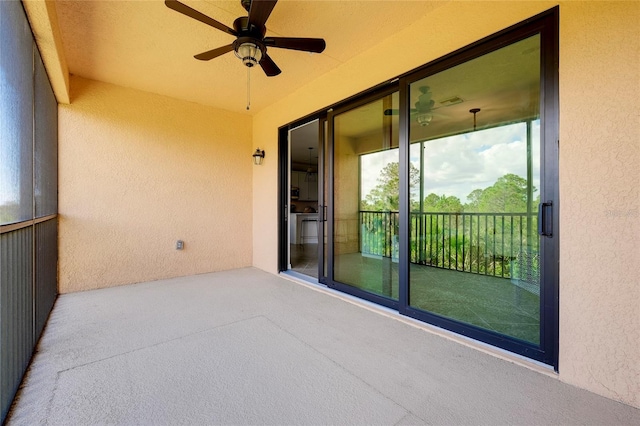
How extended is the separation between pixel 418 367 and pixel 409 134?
198 centimetres

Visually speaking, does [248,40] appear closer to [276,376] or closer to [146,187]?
[276,376]

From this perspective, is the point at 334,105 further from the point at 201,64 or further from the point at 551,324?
the point at 551,324

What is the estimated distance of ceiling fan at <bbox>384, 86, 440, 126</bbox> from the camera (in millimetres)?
2680

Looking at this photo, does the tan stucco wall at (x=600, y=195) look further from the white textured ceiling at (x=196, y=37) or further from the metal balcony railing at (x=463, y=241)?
the white textured ceiling at (x=196, y=37)

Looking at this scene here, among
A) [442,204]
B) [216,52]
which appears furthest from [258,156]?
[442,204]

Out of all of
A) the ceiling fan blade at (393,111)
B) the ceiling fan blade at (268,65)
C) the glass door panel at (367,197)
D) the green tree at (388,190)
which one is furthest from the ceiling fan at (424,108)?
the ceiling fan blade at (268,65)

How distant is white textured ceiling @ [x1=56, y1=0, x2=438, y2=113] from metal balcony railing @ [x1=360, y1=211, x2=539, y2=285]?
71.5 inches

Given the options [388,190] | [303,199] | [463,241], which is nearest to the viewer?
[463,241]

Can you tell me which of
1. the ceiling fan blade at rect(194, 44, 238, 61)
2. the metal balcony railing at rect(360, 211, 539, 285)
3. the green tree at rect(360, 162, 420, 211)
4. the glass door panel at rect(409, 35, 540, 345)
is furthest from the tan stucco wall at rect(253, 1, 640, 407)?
the ceiling fan blade at rect(194, 44, 238, 61)

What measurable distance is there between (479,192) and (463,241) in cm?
54

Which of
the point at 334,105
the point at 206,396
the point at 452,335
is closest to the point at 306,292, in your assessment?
the point at 452,335

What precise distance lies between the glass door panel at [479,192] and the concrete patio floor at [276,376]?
474 millimetres

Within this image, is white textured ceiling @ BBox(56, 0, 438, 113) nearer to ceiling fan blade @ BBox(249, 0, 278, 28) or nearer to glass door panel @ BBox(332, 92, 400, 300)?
ceiling fan blade @ BBox(249, 0, 278, 28)

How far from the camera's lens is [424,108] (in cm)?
273
